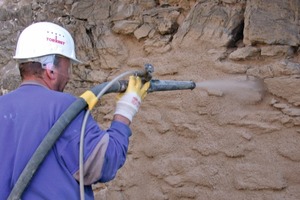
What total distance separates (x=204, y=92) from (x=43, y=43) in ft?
3.89

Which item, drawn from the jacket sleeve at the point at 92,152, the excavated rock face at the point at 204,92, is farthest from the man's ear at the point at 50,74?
the excavated rock face at the point at 204,92

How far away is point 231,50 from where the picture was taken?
282 cm

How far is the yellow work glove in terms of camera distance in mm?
1873

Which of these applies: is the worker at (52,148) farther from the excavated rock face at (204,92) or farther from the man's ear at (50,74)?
the excavated rock face at (204,92)

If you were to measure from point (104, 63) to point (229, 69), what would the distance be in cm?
91

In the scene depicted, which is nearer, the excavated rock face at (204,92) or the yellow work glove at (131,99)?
the yellow work glove at (131,99)

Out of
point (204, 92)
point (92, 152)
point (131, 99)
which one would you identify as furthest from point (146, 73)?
point (204, 92)

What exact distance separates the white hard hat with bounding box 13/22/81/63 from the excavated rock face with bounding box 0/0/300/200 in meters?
1.07

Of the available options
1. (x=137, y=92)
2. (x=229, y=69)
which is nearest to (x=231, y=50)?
(x=229, y=69)

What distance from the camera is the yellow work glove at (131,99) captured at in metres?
1.87

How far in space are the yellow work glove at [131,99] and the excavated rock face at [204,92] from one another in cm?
90

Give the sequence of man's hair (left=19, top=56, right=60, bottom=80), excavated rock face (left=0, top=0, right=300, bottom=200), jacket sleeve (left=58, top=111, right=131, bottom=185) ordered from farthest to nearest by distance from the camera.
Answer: excavated rock face (left=0, top=0, right=300, bottom=200), man's hair (left=19, top=56, right=60, bottom=80), jacket sleeve (left=58, top=111, right=131, bottom=185)

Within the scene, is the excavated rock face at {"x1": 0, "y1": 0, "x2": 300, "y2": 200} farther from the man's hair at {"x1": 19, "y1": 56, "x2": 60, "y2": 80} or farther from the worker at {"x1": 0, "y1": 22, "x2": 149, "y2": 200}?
the man's hair at {"x1": 19, "y1": 56, "x2": 60, "y2": 80}

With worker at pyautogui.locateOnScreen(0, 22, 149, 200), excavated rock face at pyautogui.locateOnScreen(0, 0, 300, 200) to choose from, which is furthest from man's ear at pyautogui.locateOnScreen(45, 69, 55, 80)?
excavated rock face at pyautogui.locateOnScreen(0, 0, 300, 200)
